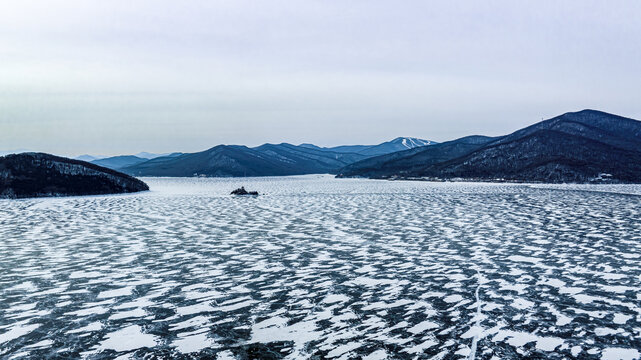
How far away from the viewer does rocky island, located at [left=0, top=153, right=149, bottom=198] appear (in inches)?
3396

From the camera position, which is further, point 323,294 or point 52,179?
point 52,179

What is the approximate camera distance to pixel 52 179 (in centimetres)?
9406

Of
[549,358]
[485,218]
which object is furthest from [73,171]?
[549,358]

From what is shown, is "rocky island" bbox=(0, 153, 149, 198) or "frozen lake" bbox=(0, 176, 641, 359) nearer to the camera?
"frozen lake" bbox=(0, 176, 641, 359)

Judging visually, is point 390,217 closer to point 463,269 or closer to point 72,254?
point 463,269

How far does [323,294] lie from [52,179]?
311 ft

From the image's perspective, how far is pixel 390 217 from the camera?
44219 millimetres

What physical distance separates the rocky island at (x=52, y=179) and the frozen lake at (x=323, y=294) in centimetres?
6078

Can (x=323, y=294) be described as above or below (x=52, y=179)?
below

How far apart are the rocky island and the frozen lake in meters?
60.8

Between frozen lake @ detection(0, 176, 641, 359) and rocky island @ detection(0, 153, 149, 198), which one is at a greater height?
rocky island @ detection(0, 153, 149, 198)

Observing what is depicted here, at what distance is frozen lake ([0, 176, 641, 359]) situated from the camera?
40.0 ft

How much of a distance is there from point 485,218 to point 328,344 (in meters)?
34.3

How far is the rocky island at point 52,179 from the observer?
86.2 metres
